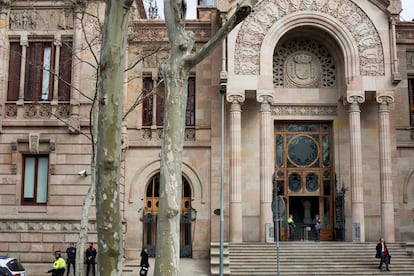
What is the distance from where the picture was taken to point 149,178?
2867 cm

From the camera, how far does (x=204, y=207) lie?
2839 cm

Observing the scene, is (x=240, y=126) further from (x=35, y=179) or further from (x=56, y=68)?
(x=35, y=179)

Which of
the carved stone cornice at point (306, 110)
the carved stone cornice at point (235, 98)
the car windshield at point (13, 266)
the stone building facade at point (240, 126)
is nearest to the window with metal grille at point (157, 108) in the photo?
the stone building facade at point (240, 126)

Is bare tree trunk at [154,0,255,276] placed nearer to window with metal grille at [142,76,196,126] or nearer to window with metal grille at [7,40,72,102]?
window with metal grille at [7,40,72,102]

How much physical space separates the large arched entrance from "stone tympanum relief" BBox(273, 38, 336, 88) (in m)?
2.17

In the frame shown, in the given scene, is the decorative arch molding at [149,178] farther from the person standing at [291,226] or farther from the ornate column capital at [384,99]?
the ornate column capital at [384,99]

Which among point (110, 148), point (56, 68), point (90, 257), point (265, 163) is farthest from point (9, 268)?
point (265, 163)

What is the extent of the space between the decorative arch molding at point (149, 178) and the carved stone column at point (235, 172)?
1859mm

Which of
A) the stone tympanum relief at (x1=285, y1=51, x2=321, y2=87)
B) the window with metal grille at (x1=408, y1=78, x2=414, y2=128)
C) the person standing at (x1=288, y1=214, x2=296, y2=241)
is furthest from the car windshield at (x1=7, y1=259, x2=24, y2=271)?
the window with metal grille at (x1=408, y1=78, x2=414, y2=128)

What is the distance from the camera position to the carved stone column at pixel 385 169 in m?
26.6

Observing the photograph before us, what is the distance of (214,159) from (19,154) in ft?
30.6

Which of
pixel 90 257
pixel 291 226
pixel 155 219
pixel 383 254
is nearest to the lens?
pixel 383 254

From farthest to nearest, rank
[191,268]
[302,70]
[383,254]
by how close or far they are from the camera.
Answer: [302,70] < [191,268] < [383,254]

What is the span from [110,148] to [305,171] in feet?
74.8
